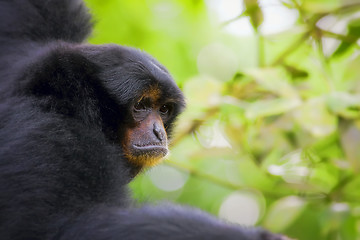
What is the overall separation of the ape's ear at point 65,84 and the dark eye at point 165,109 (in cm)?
54

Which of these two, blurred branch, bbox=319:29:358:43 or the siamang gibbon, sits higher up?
blurred branch, bbox=319:29:358:43

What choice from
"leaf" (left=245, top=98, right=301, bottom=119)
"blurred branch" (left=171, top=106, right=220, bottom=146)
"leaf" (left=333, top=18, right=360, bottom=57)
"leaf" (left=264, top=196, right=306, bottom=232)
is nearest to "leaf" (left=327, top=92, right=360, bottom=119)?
"leaf" (left=245, top=98, right=301, bottom=119)

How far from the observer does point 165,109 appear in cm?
371

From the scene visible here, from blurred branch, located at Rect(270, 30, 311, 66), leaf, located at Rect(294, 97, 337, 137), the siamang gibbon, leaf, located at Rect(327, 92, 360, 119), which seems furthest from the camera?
blurred branch, located at Rect(270, 30, 311, 66)

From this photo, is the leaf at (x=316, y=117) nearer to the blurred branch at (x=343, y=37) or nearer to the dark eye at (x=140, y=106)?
the blurred branch at (x=343, y=37)

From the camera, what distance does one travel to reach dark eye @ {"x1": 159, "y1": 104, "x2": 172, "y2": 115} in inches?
144

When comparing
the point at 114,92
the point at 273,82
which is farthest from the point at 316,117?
the point at 114,92

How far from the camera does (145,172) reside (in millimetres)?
3820

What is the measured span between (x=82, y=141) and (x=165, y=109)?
107cm

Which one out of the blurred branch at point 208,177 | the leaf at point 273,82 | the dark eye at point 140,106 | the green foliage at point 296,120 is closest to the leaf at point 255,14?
the green foliage at point 296,120

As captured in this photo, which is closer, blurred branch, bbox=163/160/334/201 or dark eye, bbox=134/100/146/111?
dark eye, bbox=134/100/146/111

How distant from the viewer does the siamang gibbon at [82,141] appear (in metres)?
2.51

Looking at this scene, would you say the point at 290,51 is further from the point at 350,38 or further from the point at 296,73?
the point at 350,38

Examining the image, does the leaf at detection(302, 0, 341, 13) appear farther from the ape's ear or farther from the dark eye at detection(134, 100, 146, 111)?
the ape's ear
